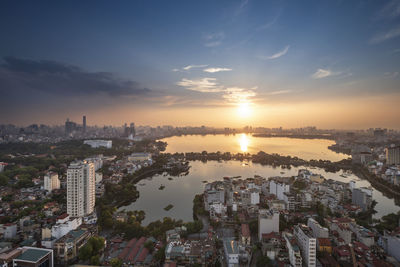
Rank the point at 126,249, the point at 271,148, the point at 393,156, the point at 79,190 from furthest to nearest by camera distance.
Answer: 1. the point at 271,148
2. the point at 393,156
3. the point at 79,190
4. the point at 126,249

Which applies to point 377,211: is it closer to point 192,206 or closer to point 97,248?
point 192,206

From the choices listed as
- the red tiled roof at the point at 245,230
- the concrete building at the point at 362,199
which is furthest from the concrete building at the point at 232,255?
the concrete building at the point at 362,199

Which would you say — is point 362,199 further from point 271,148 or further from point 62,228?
point 271,148

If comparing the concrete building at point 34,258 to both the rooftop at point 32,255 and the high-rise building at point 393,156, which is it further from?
the high-rise building at point 393,156

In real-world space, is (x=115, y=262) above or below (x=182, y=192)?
above

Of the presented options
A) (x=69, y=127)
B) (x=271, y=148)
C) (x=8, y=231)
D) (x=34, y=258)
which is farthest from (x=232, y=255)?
(x=69, y=127)

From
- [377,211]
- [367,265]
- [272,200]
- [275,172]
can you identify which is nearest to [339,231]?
[367,265]

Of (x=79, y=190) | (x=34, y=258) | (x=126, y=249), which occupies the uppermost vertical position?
(x=79, y=190)
